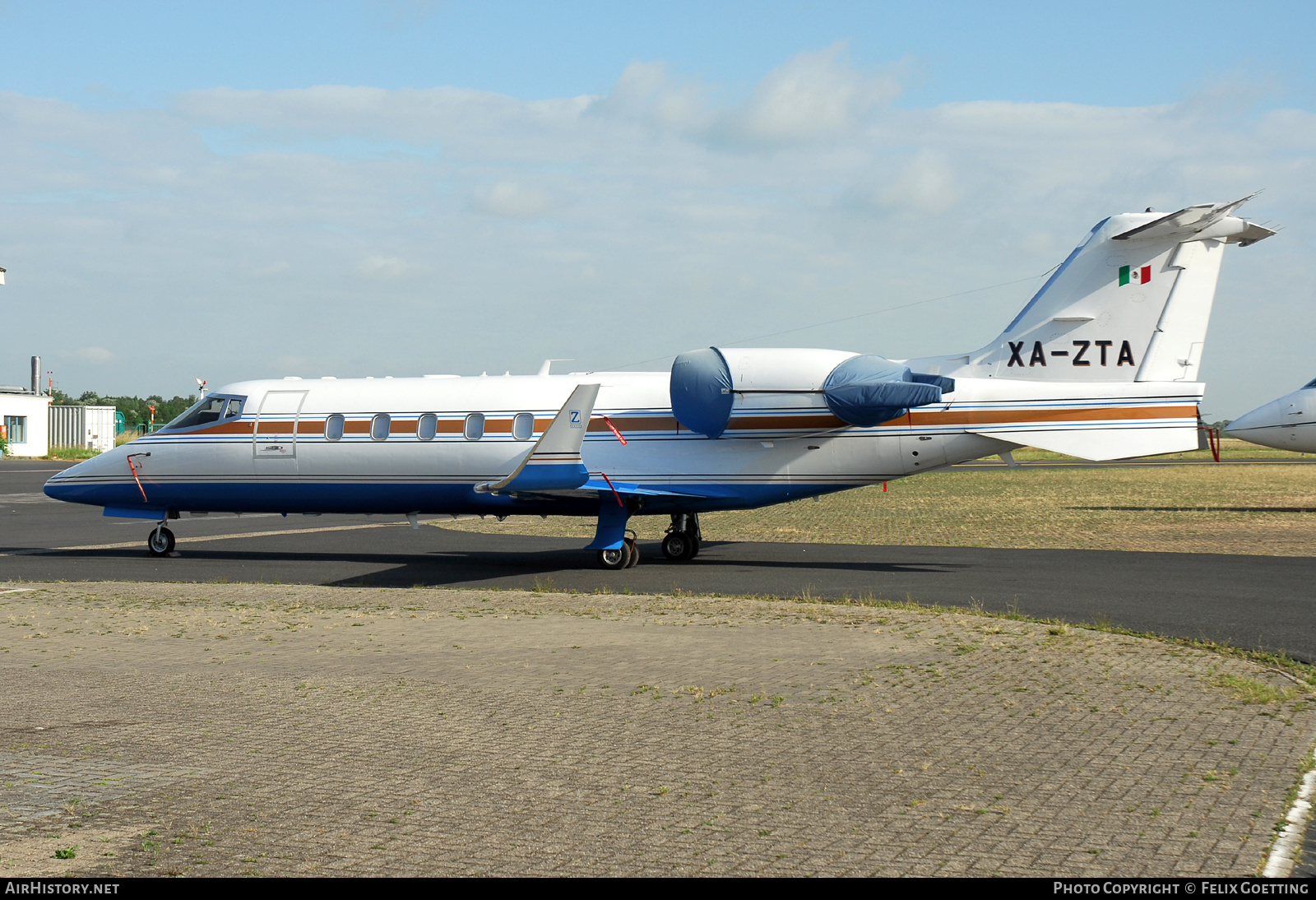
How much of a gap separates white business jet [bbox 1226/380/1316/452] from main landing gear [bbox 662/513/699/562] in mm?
17808

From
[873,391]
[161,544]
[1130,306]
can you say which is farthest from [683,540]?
[161,544]

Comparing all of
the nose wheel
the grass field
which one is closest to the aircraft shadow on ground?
the nose wheel

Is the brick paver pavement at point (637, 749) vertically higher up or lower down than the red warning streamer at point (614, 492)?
lower down

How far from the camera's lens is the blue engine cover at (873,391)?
17750 mm

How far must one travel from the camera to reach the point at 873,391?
17906 millimetres

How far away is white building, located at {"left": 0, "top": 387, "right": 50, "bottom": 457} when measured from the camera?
7831 centimetres

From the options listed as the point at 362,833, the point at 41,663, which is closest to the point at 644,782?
the point at 362,833

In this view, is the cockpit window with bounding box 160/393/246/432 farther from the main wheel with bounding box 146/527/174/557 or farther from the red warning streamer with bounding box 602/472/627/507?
the red warning streamer with bounding box 602/472/627/507

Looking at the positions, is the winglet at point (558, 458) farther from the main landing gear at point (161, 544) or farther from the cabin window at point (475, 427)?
the main landing gear at point (161, 544)

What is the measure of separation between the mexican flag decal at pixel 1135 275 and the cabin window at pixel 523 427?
33.4 feet

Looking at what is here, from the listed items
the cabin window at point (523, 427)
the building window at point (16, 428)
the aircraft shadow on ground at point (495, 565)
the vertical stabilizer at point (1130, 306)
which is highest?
the vertical stabilizer at point (1130, 306)

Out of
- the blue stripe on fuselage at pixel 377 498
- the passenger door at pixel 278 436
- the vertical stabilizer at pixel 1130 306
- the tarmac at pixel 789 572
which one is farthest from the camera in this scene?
the passenger door at pixel 278 436

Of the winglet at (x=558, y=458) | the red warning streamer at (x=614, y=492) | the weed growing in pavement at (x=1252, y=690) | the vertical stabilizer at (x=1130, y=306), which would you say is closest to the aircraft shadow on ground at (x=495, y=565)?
the red warning streamer at (x=614, y=492)

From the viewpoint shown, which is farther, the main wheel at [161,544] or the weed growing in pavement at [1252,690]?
the main wheel at [161,544]
